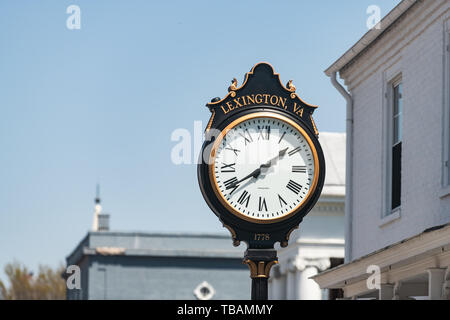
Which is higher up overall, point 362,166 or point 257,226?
point 362,166

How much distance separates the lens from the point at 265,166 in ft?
27.1

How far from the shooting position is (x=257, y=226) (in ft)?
26.9

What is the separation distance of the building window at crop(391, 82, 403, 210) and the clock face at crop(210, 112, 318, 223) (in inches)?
326

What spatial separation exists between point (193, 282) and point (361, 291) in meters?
34.9

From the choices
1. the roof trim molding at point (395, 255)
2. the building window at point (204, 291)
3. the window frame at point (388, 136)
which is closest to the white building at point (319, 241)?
the window frame at point (388, 136)

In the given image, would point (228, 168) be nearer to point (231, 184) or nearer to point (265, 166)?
point (231, 184)

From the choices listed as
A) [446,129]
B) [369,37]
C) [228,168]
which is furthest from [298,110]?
[369,37]

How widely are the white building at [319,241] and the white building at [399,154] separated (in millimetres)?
12375

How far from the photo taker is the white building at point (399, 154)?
43.5 feet

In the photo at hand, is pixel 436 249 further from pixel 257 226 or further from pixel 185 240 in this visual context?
pixel 185 240

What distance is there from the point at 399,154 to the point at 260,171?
851 cm

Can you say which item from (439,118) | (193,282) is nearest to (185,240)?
(193,282)

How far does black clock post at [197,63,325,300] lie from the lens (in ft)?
26.8
